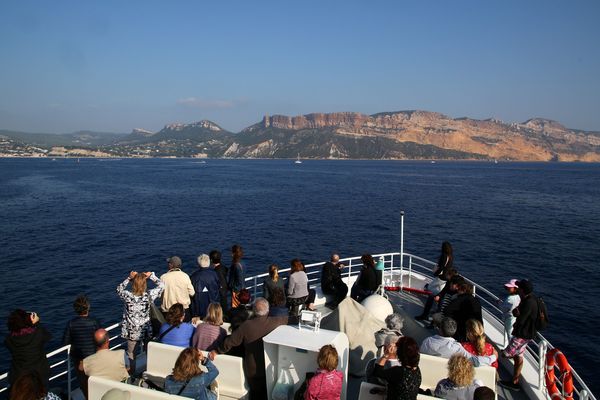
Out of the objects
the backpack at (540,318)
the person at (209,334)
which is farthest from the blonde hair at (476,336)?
the person at (209,334)

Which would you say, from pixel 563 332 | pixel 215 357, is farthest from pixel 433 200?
pixel 215 357

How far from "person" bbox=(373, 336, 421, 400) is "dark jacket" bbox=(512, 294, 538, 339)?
304 centimetres

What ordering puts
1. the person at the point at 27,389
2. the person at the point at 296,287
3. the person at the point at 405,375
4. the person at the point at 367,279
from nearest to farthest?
the person at the point at 27,389 < the person at the point at 405,375 < the person at the point at 296,287 < the person at the point at 367,279

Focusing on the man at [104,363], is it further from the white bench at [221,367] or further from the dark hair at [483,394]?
the dark hair at [483,394]

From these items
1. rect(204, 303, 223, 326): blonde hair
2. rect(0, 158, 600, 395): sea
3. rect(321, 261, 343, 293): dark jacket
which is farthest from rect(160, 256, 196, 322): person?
rect(0, 158, 600, 395): sea

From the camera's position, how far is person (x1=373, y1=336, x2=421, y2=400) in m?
4.64

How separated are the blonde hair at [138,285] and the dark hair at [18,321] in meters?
1.48

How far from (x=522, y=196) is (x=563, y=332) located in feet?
205

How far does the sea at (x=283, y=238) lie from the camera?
22.9 meters

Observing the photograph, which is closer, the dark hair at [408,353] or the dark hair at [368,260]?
the dark hair at [408,353]

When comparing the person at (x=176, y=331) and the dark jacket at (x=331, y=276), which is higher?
the person at (x=176, y=331)

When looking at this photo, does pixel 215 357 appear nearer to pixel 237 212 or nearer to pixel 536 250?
pixel 536 250

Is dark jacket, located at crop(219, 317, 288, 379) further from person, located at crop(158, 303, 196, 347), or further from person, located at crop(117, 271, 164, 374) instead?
person, located at crop(117, 271, 164, 374)

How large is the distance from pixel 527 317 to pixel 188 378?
5173 millimetres
